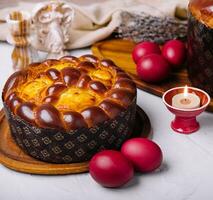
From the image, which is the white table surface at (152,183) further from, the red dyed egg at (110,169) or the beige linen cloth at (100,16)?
the beige linen cloth at (100,16)

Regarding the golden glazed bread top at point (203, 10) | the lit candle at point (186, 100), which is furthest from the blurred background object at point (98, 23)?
the lit candle at point (186, 100)

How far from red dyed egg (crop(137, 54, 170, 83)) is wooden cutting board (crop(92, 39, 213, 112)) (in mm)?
19

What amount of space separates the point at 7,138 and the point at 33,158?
79mm

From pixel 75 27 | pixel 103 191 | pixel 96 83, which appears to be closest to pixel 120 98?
pixel 96 83

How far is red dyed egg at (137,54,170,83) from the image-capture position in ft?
3.34

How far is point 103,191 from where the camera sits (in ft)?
2.58

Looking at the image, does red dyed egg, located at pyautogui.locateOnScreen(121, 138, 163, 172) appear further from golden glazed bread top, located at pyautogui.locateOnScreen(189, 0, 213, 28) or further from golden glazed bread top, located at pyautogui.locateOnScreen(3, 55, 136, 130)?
golden glazed bread top, located at pyautogui.locateOnScreen(189, 0, 213, 28)

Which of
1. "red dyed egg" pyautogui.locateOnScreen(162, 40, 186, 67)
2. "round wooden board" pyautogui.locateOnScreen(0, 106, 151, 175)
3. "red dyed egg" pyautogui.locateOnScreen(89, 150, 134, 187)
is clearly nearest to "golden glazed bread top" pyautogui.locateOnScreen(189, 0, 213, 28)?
"red dyed egg" pyautogui.locateOnScreen(162, 40, 186, 67)

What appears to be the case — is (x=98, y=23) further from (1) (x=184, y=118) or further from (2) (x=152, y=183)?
(2) (x=152, y=183)

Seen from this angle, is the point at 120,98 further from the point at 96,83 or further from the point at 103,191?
the point at 103,191

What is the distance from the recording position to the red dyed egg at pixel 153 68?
1019 mm

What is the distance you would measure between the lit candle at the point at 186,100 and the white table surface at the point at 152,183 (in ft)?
0.21

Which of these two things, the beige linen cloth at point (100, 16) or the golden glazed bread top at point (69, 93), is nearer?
the golden glazed bread top at point (69, 93)

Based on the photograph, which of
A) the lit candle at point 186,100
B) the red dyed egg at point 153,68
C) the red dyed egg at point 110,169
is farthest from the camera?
the red dyed egg at point 153,68
